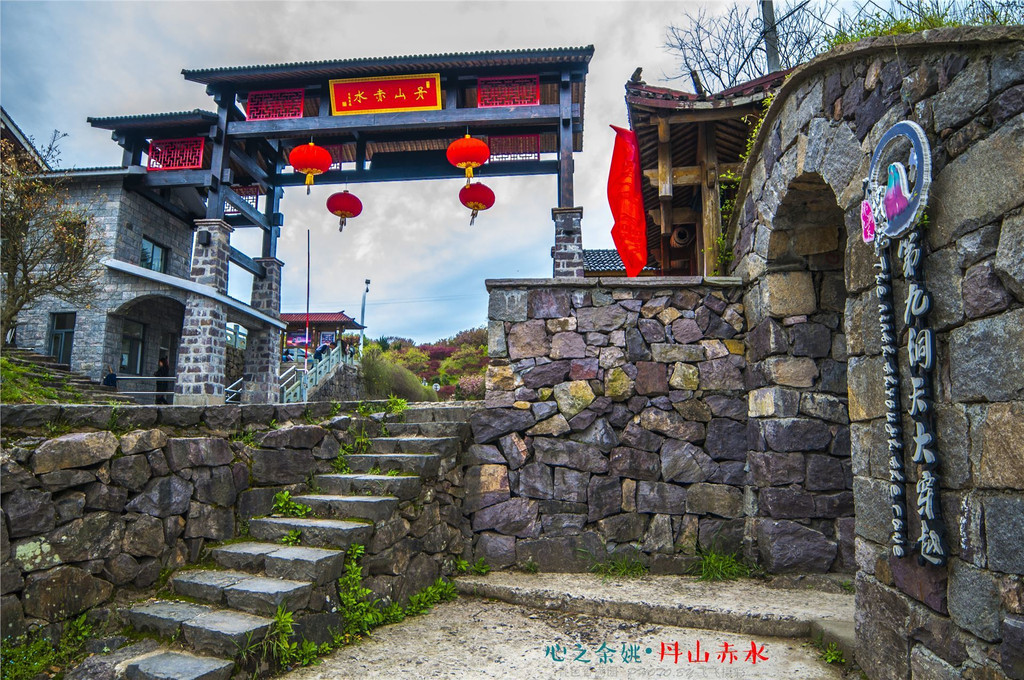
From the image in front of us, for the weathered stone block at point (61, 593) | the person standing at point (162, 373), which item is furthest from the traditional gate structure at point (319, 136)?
the weathered stone block at point (61, 593)

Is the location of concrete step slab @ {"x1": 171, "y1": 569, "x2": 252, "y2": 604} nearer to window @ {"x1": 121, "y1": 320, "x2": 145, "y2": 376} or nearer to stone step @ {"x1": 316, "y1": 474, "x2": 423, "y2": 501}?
stone step @ {"x1": 316, "y1": 474, "x2": 423, "y2": 501}

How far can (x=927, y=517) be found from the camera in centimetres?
241

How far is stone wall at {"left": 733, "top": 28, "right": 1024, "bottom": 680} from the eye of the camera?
82.2 inches

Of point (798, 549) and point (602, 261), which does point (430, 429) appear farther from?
point (602, 261)

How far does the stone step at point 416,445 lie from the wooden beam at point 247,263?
8.14 m

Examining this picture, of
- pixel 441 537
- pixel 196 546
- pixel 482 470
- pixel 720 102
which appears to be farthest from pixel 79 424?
pixel 720 102

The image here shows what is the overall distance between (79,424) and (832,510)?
5.41 m

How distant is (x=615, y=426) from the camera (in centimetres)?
529

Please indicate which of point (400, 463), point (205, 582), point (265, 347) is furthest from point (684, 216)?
point (265, 347)

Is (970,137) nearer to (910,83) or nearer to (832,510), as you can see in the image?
(910,83)

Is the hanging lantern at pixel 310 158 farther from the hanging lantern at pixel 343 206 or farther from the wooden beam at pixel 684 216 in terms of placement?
the wooden beam at pixel 684 216

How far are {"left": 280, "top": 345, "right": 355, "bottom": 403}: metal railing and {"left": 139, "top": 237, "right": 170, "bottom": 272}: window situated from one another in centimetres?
390

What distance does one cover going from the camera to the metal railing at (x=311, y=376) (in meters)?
11.4

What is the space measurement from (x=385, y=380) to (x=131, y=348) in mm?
5503
